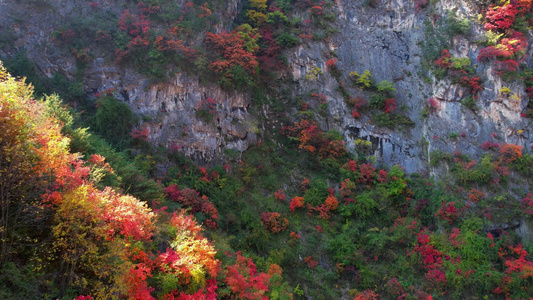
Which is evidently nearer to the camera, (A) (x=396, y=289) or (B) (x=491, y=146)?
(A) (x=396, y=289)

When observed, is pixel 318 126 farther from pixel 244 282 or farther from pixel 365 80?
pixel 244 282

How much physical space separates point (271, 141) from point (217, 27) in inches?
351

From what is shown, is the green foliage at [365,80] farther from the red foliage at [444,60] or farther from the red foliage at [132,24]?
the red foliage at [132,24]

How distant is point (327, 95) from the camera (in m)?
21.5

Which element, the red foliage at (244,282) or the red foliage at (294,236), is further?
the red foliage at (294,236)

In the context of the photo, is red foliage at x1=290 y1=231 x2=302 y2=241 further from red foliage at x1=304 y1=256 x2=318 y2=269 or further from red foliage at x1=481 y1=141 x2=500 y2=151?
red foliage at x1=481 y1=141 x2=500 y2=151

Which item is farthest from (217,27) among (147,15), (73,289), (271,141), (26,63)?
(73,289)

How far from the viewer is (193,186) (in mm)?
15727

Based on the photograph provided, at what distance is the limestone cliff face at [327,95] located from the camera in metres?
17.8

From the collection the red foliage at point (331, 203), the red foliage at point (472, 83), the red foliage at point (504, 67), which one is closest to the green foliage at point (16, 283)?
the red foliage at point (331, 203)

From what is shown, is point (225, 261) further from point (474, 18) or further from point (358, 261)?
point (474, 18)

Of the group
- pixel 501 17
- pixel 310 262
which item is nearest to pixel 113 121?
pixel 310 262

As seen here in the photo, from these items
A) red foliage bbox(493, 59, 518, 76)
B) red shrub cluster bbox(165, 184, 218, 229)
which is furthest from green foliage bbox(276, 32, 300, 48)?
red shrub cluster bbox(165, 184, 218, 229)

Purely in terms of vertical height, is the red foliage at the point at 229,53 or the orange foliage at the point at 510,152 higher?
the red foliage at the point at 229,53
